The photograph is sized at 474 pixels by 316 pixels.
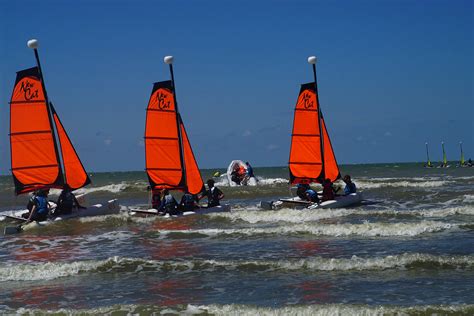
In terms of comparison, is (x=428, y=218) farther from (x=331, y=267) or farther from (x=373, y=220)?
(x=331, y=267)

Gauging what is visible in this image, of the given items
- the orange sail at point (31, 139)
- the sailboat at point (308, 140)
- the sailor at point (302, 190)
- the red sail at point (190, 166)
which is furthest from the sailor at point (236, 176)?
the orange sail at point (31, 139)

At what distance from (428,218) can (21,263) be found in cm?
1168

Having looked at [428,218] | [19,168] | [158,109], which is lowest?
[428,218]

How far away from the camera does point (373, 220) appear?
17.5 meters

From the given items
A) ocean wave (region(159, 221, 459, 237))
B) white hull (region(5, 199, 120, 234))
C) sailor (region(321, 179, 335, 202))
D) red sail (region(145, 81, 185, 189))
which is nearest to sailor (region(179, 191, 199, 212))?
red sail (region(145, 81, 185, 189))

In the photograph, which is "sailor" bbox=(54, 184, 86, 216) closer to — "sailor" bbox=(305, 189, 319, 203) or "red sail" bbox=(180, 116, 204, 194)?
"red sail" bbox=(180, 116, 204, 194)

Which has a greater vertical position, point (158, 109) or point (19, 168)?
point (158, 109)

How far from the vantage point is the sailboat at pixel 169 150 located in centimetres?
2020

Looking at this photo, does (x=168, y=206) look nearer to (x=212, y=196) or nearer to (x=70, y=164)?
(x=212, y=196)

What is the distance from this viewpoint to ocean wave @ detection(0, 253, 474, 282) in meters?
10.4

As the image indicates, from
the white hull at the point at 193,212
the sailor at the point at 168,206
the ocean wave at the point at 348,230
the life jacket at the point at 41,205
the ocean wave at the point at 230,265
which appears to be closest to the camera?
the ocean wave at the point at 230,265

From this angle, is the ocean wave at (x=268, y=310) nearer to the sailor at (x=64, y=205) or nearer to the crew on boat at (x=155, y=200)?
the sailor at (x=64, y=205)

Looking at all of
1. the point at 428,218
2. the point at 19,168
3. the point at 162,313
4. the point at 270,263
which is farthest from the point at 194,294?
the point at 19,168

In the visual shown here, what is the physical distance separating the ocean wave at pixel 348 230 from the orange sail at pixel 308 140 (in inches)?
273
